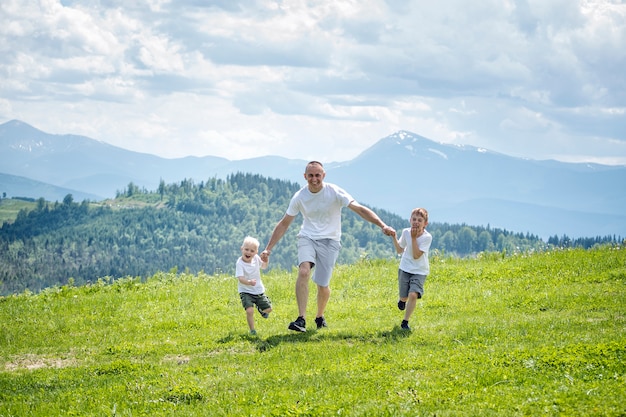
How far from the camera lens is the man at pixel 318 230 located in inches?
559

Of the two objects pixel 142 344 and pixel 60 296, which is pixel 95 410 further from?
pixel 60 296

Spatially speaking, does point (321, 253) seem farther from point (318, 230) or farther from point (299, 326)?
point (299, 326)

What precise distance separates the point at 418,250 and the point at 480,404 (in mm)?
5692

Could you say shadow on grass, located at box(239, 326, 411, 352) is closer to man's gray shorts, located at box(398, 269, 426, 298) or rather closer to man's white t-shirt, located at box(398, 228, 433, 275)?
man's gray shorts, located at box(398, 269, 426, 298)

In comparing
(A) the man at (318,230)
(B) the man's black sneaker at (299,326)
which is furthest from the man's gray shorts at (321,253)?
(B) the man's black sneaker at (299,326)

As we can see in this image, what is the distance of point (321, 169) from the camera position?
14.1 meters

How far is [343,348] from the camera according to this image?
12430 mm

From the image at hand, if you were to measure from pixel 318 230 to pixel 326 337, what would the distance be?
2258 mm

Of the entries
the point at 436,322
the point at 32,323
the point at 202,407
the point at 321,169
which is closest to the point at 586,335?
the point at 436,322

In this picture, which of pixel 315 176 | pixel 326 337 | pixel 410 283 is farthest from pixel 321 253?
pixel 410 283

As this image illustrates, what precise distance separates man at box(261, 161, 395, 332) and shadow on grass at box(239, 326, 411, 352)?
331 millimetres

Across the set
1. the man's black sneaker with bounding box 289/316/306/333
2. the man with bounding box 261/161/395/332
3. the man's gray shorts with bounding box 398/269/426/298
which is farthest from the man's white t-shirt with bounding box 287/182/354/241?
the man's black sneaker with bounding box 289/316/306/333

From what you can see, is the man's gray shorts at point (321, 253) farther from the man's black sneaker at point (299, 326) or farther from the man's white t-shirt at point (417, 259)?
the man's white t-shirt at point (417, 259)

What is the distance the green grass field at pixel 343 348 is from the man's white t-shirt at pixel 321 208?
204 centimetres
